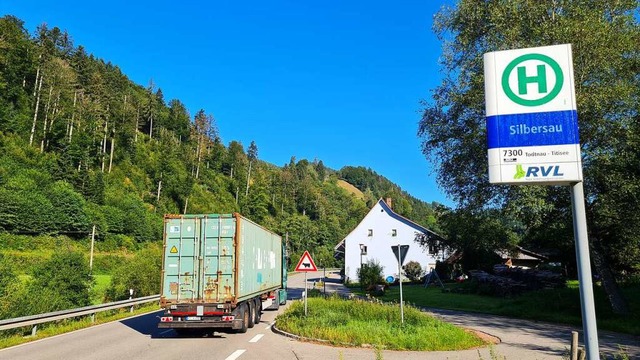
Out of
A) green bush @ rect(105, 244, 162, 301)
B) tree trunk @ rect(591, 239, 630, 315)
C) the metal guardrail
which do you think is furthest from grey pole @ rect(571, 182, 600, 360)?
green bush @ rect(105, 244, 162, 301)

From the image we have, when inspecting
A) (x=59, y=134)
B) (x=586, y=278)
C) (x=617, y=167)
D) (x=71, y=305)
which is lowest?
(x=71, y=305)

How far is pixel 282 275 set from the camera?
24156 millimetres

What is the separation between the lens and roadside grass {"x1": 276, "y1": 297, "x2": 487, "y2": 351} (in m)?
11.9

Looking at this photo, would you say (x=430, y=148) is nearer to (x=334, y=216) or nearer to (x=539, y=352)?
(x=539, y=352)

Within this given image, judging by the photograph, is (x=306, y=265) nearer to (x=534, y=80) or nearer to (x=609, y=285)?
(x=609, y=285)

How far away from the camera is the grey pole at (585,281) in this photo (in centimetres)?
341

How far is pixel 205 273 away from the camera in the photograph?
1407 cm

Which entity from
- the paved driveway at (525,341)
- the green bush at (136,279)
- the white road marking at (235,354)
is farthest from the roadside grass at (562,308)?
the green bush at (136,279)

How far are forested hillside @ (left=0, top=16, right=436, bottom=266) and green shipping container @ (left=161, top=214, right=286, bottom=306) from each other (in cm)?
2010

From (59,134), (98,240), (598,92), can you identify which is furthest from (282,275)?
(59,134)

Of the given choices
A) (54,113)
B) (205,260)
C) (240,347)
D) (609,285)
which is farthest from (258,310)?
(54,113)

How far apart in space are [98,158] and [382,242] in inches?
2023

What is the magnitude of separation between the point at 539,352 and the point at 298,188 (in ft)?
463

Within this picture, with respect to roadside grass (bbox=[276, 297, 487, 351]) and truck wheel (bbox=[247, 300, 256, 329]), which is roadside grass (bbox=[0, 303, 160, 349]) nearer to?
truck wheel (bbox=[247, 300, 256, 329])
